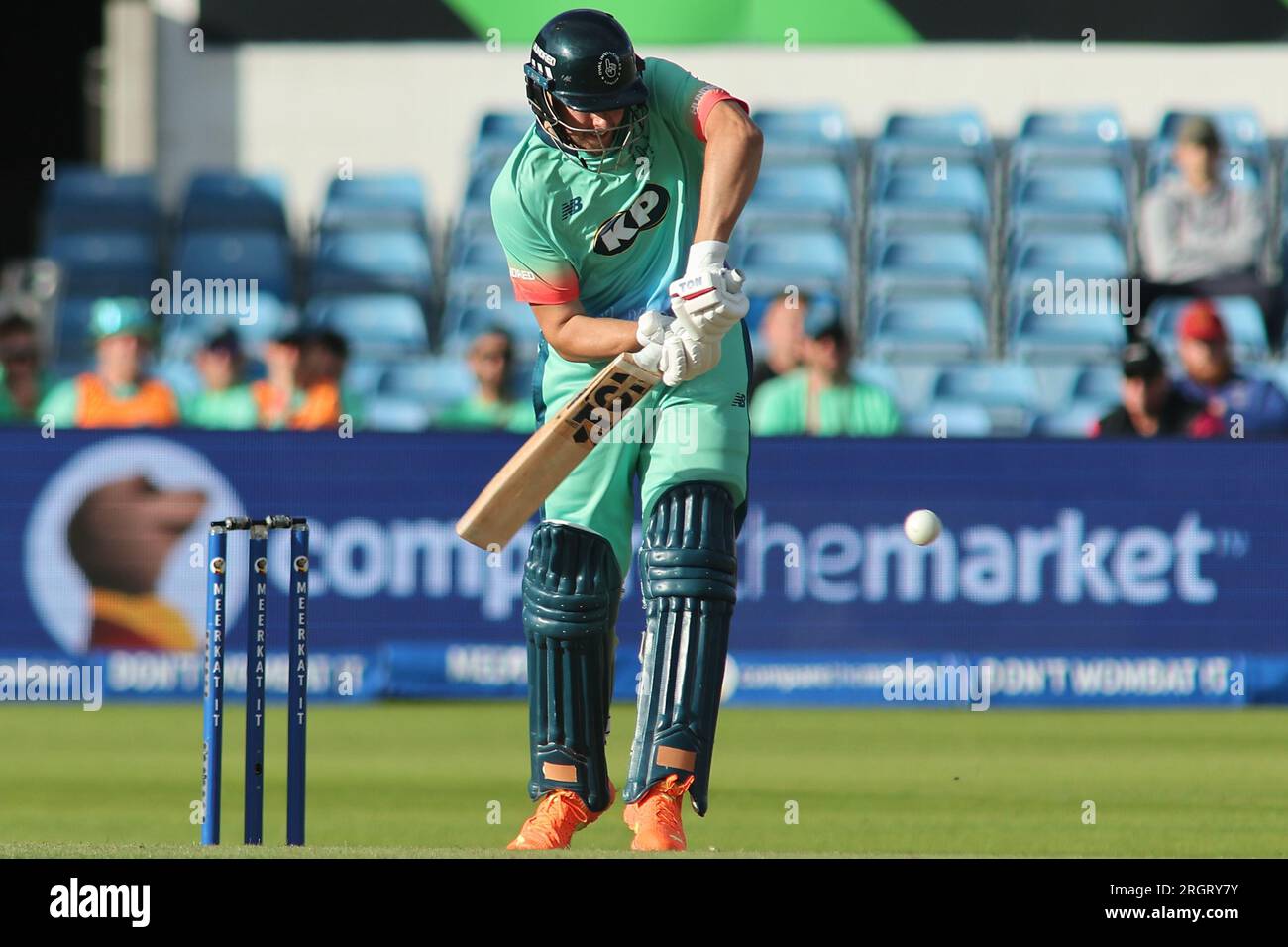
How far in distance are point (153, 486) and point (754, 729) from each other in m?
3.27

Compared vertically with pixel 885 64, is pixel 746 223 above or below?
below

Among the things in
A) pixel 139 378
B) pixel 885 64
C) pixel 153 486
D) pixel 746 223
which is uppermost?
pixel 885 64

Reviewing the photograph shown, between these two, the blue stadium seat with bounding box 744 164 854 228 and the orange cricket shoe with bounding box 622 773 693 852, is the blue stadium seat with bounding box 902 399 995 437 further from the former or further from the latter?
the orange cricket shoe with bounding box 622 773 693 852

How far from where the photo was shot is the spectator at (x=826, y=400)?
12.0 m

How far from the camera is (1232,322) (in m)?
14.2

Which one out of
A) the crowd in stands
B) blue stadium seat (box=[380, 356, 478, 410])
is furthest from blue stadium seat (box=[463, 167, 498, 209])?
blue stadium seat (box=[380, 356, 478, 410])

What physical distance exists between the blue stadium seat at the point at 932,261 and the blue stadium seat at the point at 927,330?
0.50 ft

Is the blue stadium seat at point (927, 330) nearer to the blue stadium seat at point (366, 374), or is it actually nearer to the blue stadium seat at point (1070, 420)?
the blue stadium seat at point (1070, 420)

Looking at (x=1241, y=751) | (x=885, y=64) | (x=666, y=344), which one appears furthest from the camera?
(x=885, y=64)

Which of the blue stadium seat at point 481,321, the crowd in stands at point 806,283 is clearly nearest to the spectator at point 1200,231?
the crowd in stands at point 806,283

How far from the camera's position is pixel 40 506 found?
1123 cm

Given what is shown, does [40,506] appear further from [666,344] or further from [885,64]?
[885,64]

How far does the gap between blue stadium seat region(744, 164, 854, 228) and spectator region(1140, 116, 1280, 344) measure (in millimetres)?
2272
